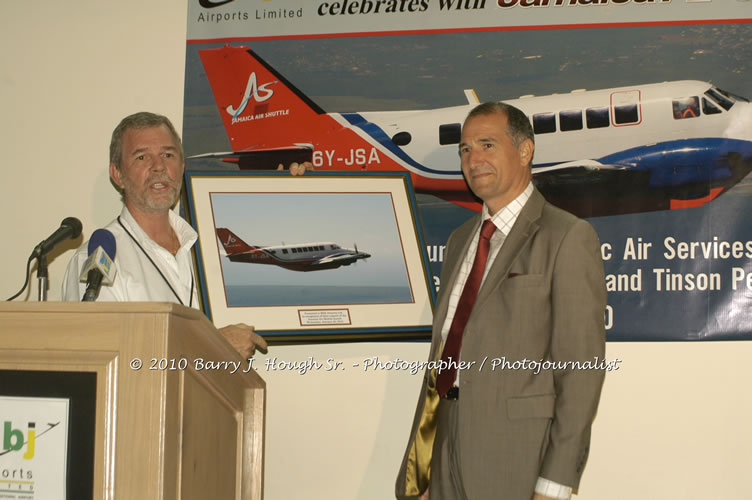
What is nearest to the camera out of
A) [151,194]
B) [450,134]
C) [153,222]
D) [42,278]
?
[42,278]

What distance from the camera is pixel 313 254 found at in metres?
3.29

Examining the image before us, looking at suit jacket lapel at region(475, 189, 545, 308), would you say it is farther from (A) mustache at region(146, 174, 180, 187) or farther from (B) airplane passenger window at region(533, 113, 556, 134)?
(A) mustache at region(146, 174, 180, 187)

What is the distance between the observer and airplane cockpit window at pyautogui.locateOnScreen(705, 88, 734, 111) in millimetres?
3314

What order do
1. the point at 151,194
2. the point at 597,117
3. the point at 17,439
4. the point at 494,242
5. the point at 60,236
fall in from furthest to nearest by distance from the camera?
1. the point at 597,117
2. the point at 151,194
3. the point at 494,242
4. the point at 60,236
5. the point at 17,439

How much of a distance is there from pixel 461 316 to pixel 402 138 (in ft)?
4.09

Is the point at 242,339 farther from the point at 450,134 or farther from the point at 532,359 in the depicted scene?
the point at 450,134

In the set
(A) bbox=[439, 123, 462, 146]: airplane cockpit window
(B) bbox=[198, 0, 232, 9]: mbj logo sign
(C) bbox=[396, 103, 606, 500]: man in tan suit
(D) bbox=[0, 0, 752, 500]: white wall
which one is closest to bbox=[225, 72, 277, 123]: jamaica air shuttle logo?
(D) bbox=[0, 0, 752, 500]: white wall

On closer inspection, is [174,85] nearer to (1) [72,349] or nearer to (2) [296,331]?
(2) [296,331]

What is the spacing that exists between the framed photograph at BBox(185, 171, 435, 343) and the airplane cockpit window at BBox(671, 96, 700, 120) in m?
1.30

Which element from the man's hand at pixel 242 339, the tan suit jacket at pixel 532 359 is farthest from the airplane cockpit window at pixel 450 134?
the man's hand at pixel 242 339

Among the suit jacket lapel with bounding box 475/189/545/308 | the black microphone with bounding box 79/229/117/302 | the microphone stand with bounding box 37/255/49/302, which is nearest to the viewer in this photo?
the black microphone with bounding box 79/229/117/302

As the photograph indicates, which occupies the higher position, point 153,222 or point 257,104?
point 257,104

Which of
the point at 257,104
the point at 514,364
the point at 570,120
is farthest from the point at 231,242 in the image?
the point at 570,120

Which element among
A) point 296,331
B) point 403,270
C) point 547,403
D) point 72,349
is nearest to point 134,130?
point 296,331
